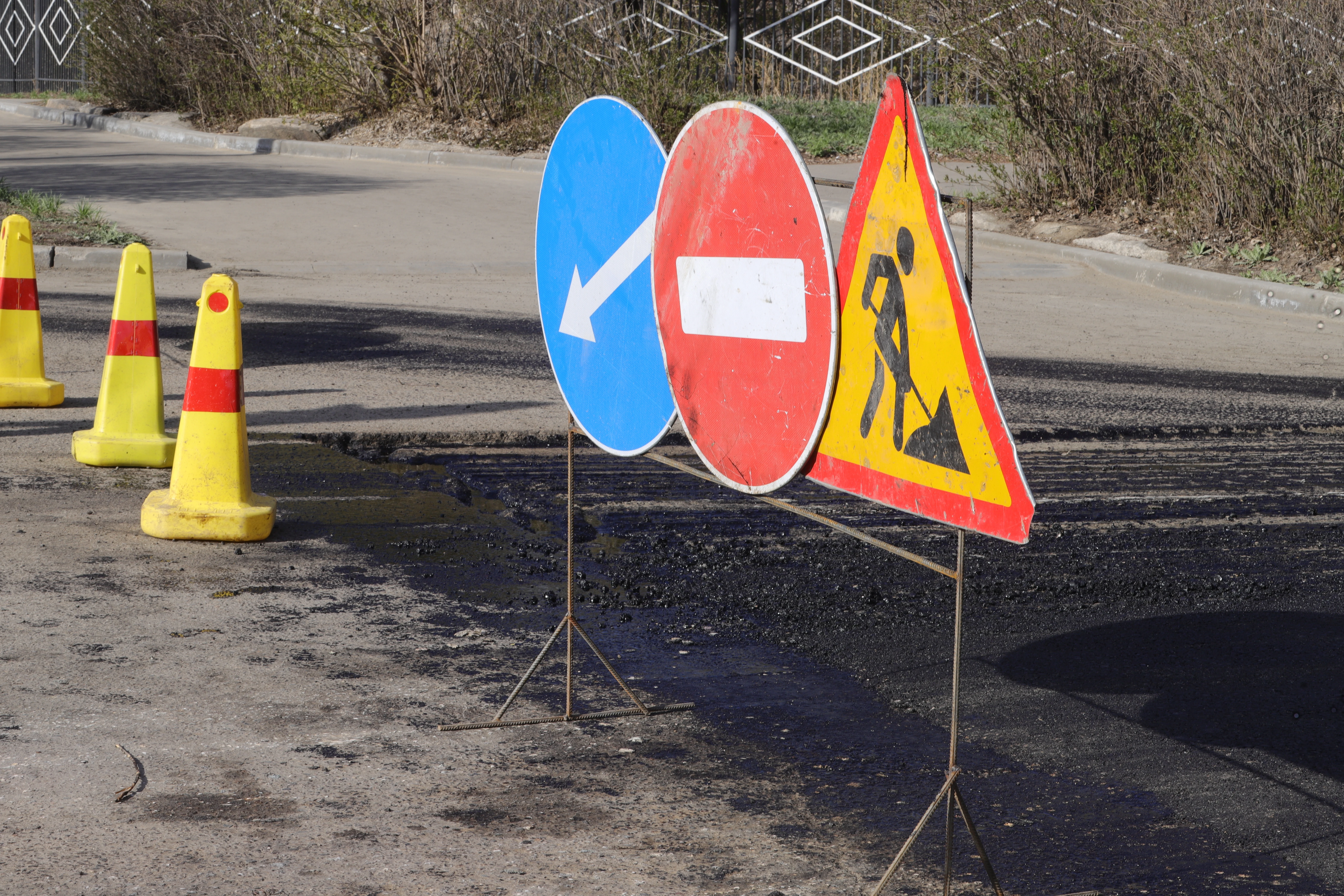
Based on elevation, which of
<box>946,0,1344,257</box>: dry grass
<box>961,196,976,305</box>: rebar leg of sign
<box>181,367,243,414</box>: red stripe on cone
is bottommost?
<box>181,367,243,414</box>: red stripe on cone

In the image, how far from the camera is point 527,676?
3.99m

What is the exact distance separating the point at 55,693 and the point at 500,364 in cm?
562

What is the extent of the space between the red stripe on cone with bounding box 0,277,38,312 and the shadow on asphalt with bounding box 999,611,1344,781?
5701 millimetres

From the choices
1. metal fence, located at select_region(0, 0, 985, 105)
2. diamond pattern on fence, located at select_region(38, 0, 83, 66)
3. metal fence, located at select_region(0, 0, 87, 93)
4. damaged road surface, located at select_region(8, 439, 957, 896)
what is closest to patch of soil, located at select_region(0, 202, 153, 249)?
damaged road surface, located at select_region(8, 439, 957, 896)

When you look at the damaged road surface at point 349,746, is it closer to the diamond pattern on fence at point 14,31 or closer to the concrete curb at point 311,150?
the concrete curb at point 311,150

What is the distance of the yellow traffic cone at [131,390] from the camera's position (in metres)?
6.75

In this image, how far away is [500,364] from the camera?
375 inches

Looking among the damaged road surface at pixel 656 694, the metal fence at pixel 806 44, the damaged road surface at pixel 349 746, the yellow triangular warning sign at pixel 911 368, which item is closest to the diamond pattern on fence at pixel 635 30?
the metal fence at pixel 806 44

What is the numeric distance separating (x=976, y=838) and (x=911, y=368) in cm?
93

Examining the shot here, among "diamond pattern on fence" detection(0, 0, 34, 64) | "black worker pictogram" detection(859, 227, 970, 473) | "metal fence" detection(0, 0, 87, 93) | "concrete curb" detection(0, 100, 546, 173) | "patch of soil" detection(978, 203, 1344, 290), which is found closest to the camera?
"black worker pictogram" detection(859, 227, 970, 473)

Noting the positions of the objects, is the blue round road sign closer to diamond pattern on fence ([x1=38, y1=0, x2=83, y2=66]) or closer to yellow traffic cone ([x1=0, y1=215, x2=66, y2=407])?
yellow traffic cone ([x1=0, y1=215, x2=66, y2=407])

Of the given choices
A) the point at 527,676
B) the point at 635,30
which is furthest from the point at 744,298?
the point at 635,30

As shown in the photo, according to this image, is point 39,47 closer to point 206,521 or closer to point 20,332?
point 20,332

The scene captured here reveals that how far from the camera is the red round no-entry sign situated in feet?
9.70
